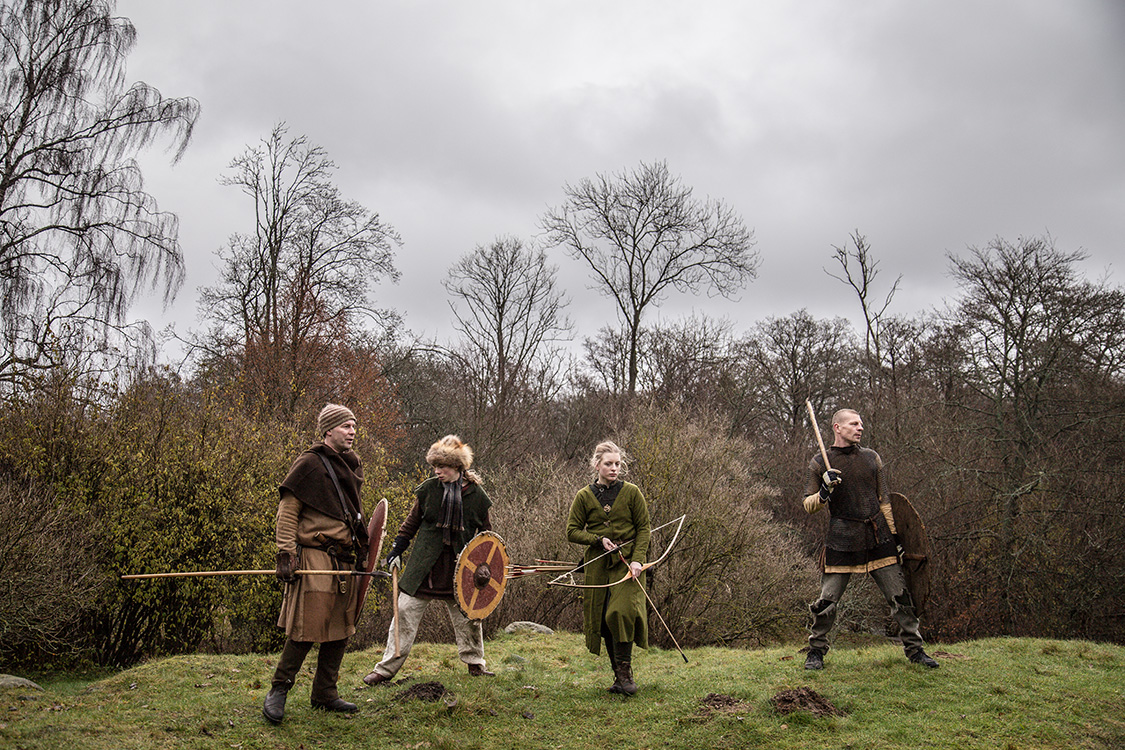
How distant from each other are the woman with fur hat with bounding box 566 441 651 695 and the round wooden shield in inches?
25.8

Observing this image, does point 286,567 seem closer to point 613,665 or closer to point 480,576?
point 480,576

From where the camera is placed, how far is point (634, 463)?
16.6 meters

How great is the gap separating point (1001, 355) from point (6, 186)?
20.4 m

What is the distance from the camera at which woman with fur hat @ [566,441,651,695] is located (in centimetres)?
606

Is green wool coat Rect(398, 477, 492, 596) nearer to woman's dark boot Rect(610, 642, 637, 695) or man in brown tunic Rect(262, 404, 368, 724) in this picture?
man in brown tunic Rect(262, 404, 368, 724)

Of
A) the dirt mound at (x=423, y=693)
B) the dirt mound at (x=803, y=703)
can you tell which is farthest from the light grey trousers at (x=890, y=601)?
the dirt mound at (x=423, y=693)

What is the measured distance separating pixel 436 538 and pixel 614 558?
1.46 meters

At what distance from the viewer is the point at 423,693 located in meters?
5.84

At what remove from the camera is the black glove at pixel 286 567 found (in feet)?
16.4

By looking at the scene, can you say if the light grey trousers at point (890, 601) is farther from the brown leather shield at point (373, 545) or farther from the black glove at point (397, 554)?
the brown leather shield at point (373, 545)

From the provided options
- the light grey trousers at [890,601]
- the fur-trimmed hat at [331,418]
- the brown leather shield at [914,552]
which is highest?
the fur-trimmed hat at [331,418]

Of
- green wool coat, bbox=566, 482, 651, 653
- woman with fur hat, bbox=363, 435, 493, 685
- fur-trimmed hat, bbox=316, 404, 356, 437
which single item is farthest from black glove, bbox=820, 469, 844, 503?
fur-trimmed hat, bbox=316, 404, 356, 437

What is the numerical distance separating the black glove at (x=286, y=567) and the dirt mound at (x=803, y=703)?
3455 mm

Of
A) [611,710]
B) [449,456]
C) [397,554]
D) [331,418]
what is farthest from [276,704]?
[611,710]
